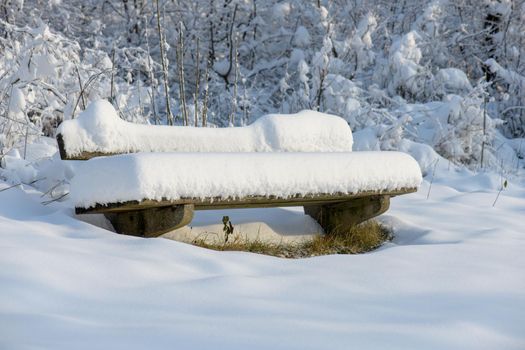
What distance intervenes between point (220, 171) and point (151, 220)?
0.40 m

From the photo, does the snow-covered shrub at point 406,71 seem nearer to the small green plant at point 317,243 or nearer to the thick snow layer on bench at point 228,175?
the small green plant at point 317,243

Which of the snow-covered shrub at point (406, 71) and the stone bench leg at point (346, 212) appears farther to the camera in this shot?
the snow-covered shrub at point (406, 71)

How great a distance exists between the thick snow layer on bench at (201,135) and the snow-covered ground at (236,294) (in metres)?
0.38

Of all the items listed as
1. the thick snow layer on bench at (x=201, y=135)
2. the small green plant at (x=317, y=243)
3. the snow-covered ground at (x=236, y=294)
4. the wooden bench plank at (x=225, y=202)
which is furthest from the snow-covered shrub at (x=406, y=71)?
the snow-covered ground at (x=236, y=294)

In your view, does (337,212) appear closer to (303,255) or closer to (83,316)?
(303,255)

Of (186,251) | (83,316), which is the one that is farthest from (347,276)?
(83,316)

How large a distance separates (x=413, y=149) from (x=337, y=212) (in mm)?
2766

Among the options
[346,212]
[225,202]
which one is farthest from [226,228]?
[346,212]

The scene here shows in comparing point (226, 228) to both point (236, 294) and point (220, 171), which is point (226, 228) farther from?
point (236, 294)

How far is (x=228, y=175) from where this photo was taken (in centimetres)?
287

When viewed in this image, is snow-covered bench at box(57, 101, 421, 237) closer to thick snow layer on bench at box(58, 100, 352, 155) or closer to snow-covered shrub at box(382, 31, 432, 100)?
thick snow layer on bench at box(58, 100, 352, 155)

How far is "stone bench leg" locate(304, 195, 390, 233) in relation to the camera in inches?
138

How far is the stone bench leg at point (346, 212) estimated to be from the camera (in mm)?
3510

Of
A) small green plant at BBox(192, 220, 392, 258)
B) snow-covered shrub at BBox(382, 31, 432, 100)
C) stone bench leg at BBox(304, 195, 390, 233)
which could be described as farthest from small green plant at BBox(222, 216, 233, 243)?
snow-covered shrub at BBox(382, 31, 432, 100)
